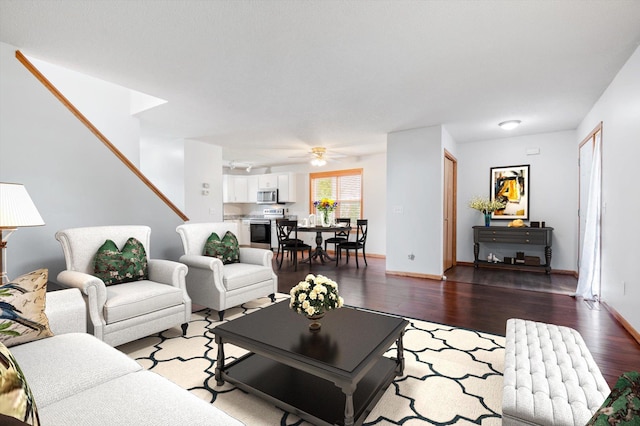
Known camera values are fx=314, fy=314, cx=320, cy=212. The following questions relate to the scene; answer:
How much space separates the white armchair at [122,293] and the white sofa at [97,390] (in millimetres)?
644

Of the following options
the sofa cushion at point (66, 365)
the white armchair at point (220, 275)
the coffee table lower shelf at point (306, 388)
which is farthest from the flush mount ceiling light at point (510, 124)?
the sofa cushion at point (66, 365)

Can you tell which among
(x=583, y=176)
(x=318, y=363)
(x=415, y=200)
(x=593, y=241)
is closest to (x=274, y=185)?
(x=415, y=200)

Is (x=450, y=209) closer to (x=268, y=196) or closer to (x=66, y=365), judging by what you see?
(x=268, y=196)

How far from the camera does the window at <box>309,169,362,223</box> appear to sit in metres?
7.88

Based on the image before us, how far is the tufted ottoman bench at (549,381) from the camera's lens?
1187mm

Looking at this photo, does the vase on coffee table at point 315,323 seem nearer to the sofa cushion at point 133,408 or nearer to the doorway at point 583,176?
the sofa cushion at point 133,408

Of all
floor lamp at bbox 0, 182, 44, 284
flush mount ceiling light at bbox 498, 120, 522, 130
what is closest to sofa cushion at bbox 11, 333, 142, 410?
floor lamp at bbox 0, 182, 44, 284

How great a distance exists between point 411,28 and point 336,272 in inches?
161

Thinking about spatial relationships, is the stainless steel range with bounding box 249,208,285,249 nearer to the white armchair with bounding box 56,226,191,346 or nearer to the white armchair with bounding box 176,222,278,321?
the white armchair with bounding box 176,222,278,321

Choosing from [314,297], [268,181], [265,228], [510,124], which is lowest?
[265,228]

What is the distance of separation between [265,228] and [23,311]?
7.28 metres

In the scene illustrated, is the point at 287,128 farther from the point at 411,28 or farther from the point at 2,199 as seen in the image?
the point at 2,199

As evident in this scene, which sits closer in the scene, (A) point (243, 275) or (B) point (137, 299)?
(B) point (137, 299)

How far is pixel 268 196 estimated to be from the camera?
8789 mm
